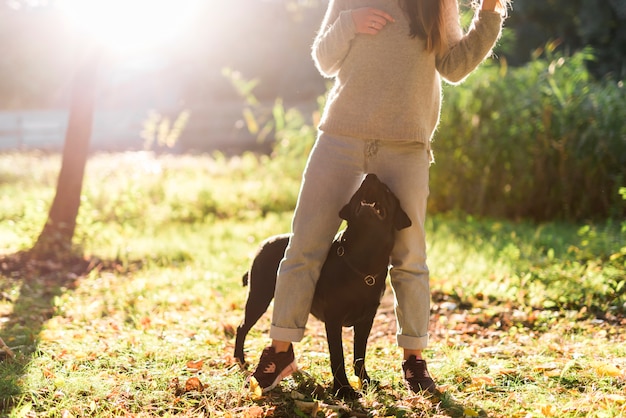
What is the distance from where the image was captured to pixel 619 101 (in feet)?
25.1

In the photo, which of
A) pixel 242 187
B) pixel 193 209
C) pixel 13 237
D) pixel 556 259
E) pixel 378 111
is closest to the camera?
pixel 378 111

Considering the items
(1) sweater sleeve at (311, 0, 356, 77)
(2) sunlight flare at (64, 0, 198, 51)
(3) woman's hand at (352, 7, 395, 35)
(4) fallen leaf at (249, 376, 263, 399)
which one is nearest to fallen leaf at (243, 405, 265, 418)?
(4) fallen leaf at (249, 376, 263, 399)

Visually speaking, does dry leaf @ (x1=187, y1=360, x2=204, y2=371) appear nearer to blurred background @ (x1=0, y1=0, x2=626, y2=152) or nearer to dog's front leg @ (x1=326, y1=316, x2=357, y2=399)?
dog's front leg @ (x1=326, y1=316, x2=357, y2=399)

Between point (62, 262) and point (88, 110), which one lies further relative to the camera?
point (88, 110)

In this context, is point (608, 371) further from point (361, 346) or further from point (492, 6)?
point (492, 6)

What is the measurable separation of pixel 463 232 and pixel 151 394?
15.2 ft

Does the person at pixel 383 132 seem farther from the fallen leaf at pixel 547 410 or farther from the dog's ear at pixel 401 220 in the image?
the fallen leaf at pixel 547 410

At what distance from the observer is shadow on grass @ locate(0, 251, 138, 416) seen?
3.18m

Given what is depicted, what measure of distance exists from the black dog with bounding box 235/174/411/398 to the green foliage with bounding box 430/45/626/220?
16.1 feet

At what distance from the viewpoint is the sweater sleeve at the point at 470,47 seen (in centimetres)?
284

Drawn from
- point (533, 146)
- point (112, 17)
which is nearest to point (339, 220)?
point (112, 17)

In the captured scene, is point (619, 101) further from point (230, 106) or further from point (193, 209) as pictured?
point (230, 106)

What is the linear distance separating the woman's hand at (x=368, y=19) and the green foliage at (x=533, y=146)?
500 cm

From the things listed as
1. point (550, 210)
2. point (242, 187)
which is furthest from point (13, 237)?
point (550, 210)
